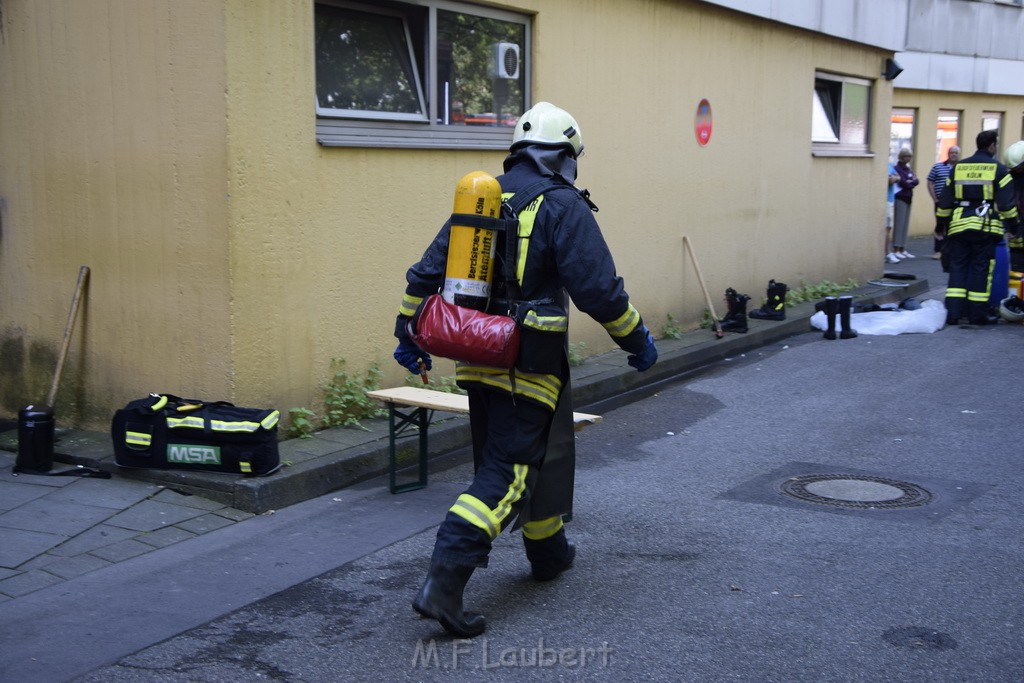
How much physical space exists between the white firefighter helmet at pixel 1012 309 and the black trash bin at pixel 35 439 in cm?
1010

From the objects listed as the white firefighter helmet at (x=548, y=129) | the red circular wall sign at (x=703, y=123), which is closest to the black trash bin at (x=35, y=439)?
the white firefighter helmet at (x=548, y=129)

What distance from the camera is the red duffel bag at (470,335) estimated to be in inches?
173

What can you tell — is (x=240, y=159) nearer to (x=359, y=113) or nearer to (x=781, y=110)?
(x=359, y=113)

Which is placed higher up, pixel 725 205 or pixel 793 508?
pixel 725 205

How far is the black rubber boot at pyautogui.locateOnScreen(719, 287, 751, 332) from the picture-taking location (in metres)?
11.4

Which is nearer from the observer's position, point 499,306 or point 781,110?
point 499,306

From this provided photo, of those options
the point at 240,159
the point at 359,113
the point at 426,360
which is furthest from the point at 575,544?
the point at 359,113

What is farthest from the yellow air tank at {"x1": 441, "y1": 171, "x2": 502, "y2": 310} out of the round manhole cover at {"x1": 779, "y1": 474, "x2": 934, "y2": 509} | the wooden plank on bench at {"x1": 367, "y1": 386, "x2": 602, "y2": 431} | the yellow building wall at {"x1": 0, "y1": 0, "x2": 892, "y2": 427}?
the round manhole cover at {"x1": 779, "y1": 474, "x2": 934, "y2": 509}

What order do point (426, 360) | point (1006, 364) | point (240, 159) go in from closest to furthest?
point (426, 360), point (240, 159), point (1006, 364)

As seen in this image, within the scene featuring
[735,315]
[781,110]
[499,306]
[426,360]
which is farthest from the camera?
[781,110]

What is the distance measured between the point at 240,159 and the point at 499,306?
8.70ft

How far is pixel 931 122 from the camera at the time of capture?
76.5 ft

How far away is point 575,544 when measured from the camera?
18.0 ft

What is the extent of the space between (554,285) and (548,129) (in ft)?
2.22
